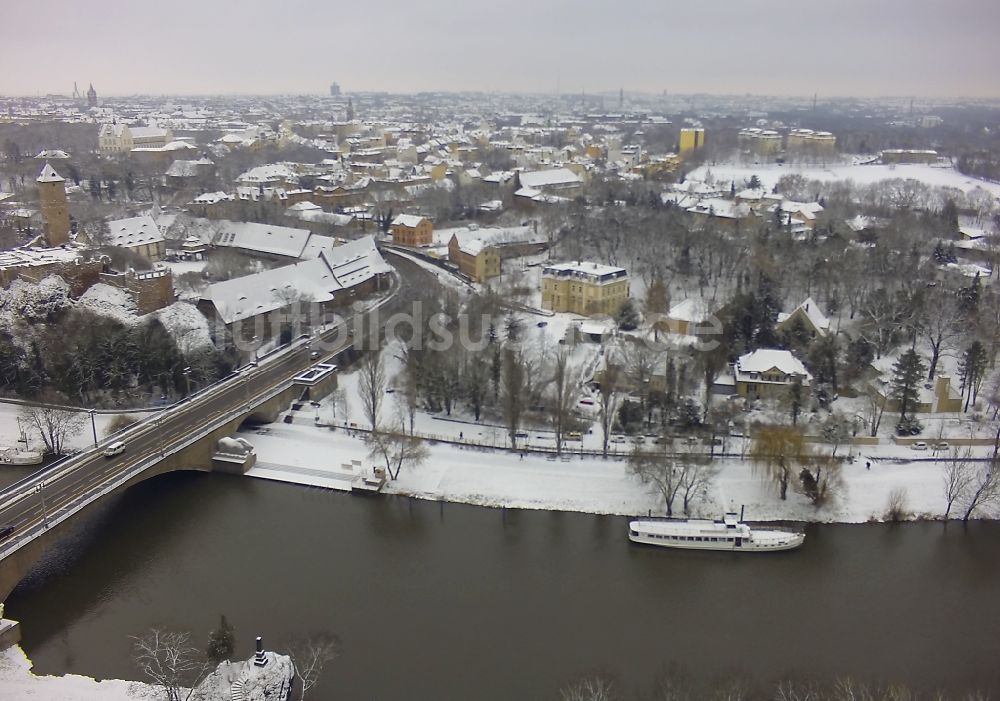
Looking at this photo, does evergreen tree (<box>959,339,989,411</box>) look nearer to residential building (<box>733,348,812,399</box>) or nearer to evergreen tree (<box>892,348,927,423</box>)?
evergreen tree (<box>892,348,927,423</box>)

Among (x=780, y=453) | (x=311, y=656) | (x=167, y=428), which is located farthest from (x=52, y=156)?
(x=780, y=453)

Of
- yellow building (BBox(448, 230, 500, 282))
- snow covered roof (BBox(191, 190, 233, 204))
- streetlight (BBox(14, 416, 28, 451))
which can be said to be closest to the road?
streetlight (BBox(14, 416, 28, 451))

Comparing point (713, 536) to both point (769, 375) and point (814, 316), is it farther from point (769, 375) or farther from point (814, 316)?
point (814, 316)

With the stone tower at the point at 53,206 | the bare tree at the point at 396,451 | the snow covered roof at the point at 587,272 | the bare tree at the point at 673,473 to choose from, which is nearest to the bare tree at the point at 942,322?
the snow covered roof at the point at 587,272

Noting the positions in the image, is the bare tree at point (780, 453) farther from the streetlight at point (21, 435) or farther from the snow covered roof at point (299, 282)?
the streetlight at point (21, 435)

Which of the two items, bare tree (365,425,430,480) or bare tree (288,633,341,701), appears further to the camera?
bare tree (365,425,430,480)

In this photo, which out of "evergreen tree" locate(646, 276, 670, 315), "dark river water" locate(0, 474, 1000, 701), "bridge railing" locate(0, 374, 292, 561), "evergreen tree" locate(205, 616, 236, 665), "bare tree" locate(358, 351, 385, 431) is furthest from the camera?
"evergreen tree" locate(646, 276, 670, 315)
